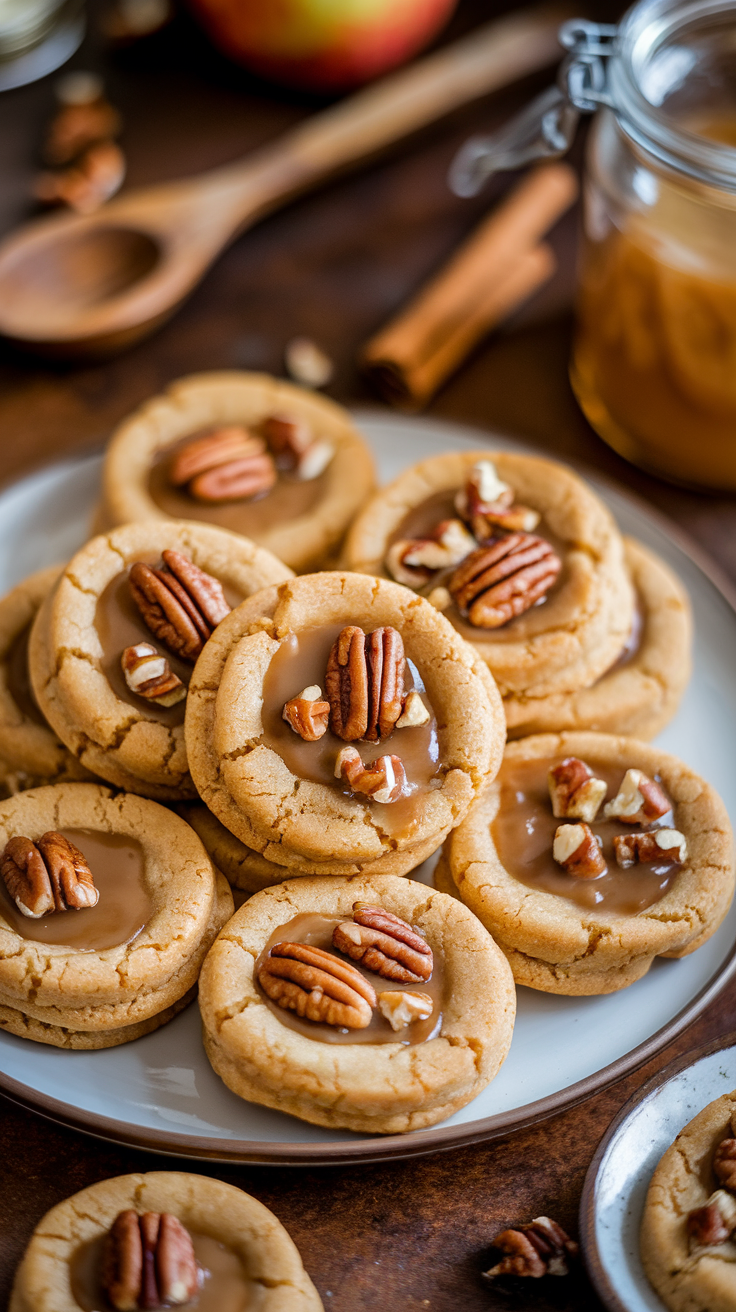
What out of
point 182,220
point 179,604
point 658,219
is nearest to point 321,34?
point 182,220

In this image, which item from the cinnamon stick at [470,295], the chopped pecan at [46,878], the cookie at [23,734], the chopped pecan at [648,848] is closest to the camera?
the chopped pecan at [46,878]

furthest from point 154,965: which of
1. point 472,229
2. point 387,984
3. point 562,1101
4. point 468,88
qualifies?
point 468,88

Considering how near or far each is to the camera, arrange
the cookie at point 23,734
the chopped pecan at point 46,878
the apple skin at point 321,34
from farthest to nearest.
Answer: the apple skin at point 321,34 → the cookie at point 23,734 → the chopped pecan at point 46,878

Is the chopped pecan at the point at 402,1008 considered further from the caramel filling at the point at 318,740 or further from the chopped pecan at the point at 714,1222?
the chopped pecan at the point at 714,1222

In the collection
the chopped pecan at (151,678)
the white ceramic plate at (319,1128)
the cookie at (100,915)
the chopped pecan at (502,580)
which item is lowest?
the white ceramic plate at (319,1128)

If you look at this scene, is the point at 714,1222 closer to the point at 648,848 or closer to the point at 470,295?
the point at 648,848

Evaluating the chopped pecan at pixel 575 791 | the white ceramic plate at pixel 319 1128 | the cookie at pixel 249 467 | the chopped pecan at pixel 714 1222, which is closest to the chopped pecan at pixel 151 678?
the cookie at pixel 249 467
